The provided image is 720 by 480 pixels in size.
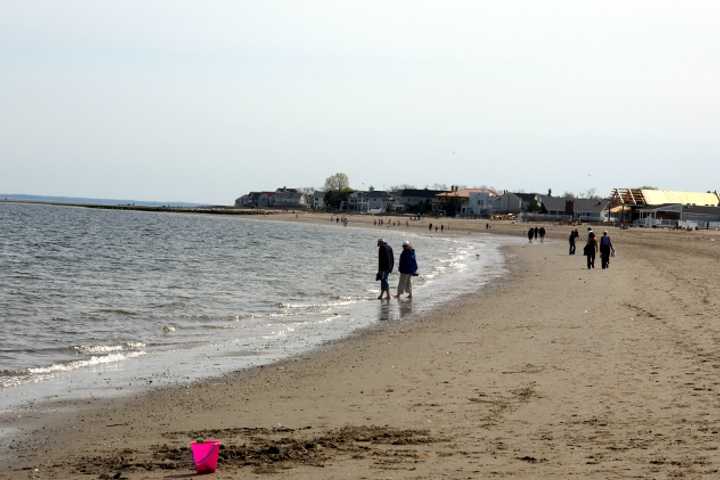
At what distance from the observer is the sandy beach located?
7.18 metres

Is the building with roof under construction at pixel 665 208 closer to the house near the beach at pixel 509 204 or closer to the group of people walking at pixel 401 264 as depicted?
the house near the beach at pixel 509 204

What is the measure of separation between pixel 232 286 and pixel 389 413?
19485 mm

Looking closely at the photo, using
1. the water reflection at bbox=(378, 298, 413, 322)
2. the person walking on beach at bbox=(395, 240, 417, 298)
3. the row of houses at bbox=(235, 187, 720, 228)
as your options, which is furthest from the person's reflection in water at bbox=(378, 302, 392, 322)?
the row of houses at bbox=(235, 187, 720, 228)

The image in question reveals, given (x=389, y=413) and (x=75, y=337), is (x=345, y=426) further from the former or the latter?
(x=75, y=337)

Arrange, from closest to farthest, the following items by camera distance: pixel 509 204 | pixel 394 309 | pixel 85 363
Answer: pixel 85 363
pixel 394 309
pixel 509 204

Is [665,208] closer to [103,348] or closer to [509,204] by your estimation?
[509,204]

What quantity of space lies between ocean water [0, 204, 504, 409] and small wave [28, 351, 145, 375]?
0.05 feet

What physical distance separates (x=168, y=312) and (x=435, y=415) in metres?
13.0

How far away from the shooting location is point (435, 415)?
29.8 feet

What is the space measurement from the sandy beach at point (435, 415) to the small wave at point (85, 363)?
2.66 m

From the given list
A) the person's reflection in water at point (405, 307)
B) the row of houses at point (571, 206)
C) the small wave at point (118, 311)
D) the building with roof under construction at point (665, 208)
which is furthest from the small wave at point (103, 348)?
the row of houses at point (571, 206)

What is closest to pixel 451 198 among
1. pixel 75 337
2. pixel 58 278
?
pixel 58 278

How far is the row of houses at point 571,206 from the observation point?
113 meters

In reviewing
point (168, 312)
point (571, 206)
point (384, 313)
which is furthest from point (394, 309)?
point (571, 206)
